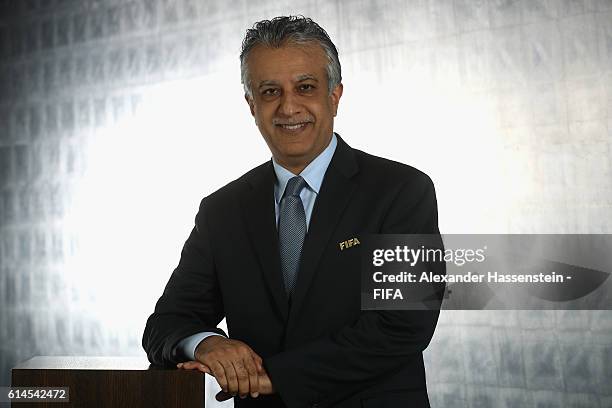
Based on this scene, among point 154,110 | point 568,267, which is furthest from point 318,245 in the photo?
point 154,110

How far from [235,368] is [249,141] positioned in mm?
2409

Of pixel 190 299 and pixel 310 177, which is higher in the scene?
pixel 310 177

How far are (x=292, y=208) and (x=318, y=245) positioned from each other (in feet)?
0.44

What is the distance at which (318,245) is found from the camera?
5.05 feet

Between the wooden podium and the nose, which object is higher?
the nose

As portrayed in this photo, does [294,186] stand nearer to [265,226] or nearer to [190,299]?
[265,226]

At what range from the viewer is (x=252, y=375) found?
55.0 inches

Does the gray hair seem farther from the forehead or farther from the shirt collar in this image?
the shirt collar

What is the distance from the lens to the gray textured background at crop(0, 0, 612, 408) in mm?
2867

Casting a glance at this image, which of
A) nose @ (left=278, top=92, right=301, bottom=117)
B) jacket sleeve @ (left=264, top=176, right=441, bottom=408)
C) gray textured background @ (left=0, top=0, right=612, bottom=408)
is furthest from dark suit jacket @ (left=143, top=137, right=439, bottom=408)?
gray textured background @ (left=0, top=0, right=612, bottom=408)

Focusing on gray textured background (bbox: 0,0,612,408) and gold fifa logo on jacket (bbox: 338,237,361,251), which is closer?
gold fifa logo on jacket (bbox: 338,237,361,251)

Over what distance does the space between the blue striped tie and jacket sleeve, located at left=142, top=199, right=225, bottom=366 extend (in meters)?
0.17

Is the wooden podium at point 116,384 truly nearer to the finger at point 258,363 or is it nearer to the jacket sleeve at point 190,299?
the finger at point 258,363

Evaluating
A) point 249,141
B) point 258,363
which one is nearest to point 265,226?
point 258,363
